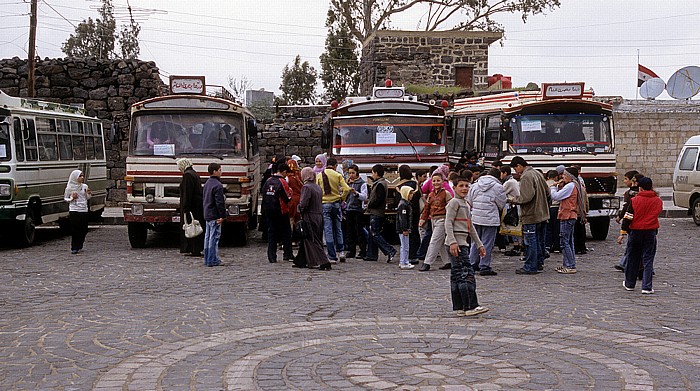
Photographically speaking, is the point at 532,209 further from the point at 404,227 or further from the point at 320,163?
the point at 320,163

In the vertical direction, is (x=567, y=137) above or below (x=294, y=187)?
above

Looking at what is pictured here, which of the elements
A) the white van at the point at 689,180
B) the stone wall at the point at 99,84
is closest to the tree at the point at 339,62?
the stone wall at the point at 99,84

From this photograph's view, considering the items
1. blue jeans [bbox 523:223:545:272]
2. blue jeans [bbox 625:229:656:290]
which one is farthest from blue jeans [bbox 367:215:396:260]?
blue jeans [bbox 625:229:656:290]

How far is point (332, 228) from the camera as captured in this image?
50.5 ft

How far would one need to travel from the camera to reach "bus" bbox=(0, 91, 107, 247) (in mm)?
17125

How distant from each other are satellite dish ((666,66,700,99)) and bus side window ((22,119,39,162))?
21411 millimetres

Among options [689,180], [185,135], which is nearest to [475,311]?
[185,135]

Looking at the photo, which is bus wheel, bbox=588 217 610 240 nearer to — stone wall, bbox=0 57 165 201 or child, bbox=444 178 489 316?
child, bbox=444 178 489 316

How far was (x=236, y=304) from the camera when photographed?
10727 mm

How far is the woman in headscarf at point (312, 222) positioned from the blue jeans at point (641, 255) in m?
4.65

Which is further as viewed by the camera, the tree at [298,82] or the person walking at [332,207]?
the tree at [298,82]

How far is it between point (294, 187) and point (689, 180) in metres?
11.0

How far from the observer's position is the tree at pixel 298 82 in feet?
198

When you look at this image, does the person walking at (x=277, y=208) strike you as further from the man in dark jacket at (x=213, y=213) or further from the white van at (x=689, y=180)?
the white van at (x=689, y=180)
